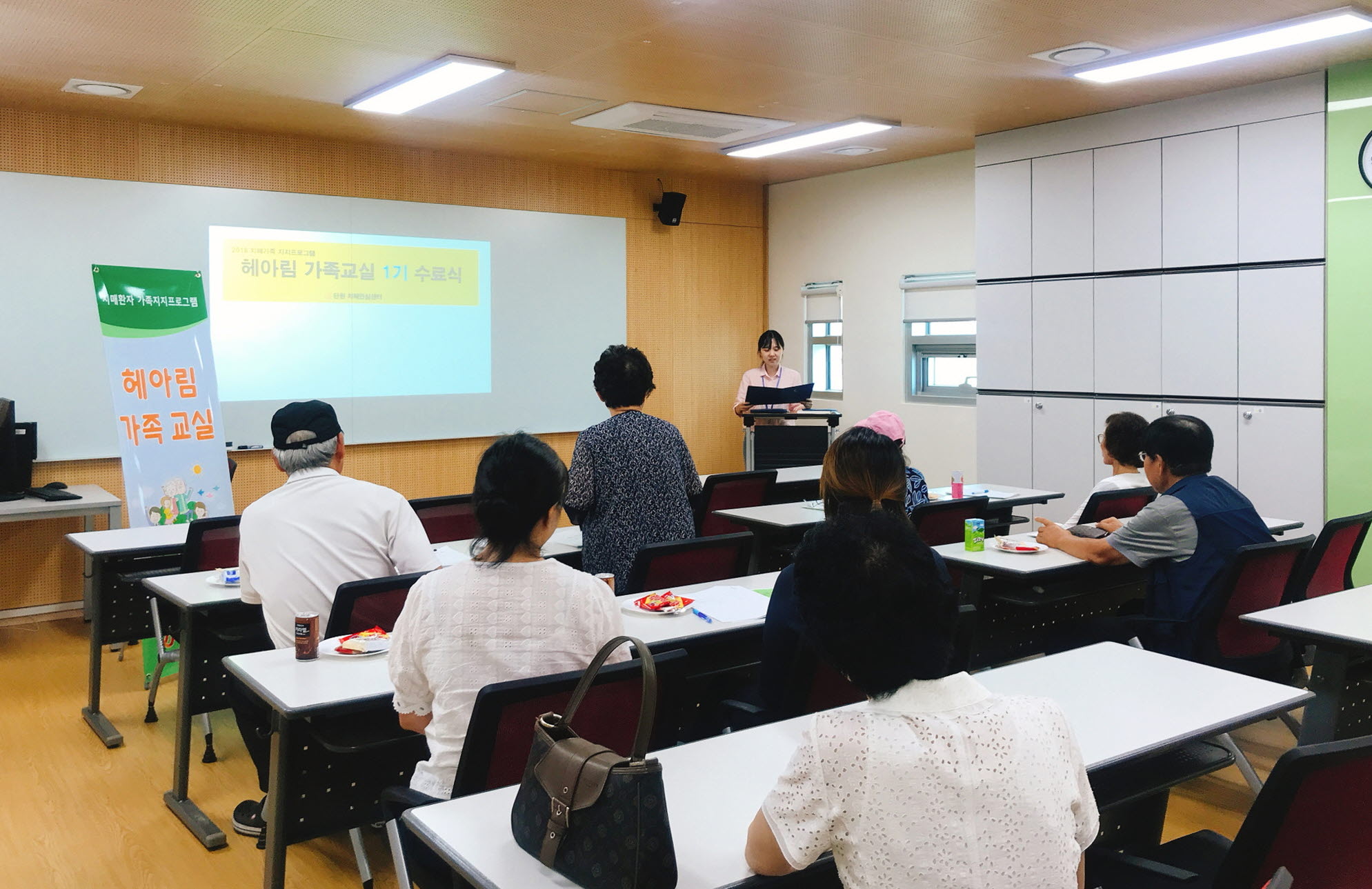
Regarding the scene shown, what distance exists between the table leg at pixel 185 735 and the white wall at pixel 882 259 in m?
5.53

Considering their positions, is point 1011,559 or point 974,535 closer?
point 1011,559

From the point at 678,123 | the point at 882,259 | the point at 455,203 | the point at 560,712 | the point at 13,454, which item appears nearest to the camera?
the point at 560,712

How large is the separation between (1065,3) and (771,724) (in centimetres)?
342

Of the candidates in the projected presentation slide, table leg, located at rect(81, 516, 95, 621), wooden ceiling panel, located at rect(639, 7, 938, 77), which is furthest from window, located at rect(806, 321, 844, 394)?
table leg, located at rect(81, 516, 95, 621)

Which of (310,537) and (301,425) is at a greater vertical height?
(301,425)

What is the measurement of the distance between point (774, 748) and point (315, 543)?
1.61 metres

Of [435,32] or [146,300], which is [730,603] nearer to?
[435,32]

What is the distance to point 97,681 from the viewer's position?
4320mm

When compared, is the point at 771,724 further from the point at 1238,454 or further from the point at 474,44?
the point at 1238,454

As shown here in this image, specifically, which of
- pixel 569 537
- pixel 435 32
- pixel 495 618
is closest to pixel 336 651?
pixel 495 618

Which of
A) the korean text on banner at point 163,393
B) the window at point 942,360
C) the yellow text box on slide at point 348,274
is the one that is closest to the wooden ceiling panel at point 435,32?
the korean text on banner at point 163,393

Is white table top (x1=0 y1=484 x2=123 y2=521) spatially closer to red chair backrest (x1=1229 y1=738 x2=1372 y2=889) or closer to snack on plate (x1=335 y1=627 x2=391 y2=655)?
snack on plate (x1=335 y1=627 x2=391 y2=655)

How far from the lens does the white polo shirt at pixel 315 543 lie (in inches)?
117

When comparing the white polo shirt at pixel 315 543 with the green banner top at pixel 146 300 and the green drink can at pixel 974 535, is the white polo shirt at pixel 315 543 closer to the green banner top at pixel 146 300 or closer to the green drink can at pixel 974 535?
the green drink can at pixel 974 535
